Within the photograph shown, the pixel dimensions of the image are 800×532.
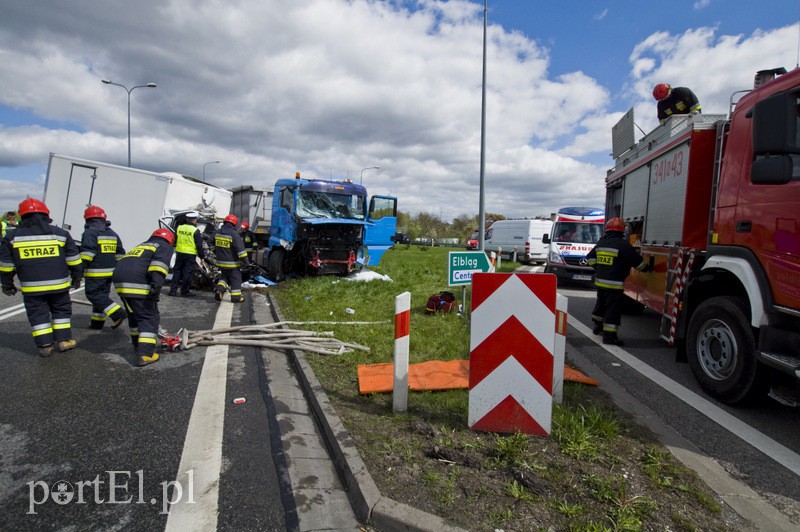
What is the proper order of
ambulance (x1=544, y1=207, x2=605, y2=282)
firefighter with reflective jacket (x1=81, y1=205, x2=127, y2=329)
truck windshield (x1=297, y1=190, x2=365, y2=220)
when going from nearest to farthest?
1. firefighter with reflective jacket (x1=81, y1=205, x2=127, y2=329)
2. truck windshield (x1=297, y1=190, x2=365, y2=220)
3. ambulance (x1=544, y1=207, x2=605, y2=282)

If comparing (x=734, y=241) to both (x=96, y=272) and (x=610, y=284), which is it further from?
(x=96, y=272)

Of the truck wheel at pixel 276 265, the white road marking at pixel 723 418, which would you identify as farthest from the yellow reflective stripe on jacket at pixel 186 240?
the white road marking at pixel 723 418

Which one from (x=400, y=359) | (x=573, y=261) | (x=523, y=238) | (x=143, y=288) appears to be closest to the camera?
(x=400, y=359)

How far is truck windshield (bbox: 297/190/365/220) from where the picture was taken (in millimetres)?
11242

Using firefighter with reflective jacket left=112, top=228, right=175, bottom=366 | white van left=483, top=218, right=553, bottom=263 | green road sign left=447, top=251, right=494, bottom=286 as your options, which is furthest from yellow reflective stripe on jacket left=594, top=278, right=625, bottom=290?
white van left=483, top=218, right=553, bottom=263

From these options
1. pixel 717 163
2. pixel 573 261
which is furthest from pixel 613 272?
pixel 573 261

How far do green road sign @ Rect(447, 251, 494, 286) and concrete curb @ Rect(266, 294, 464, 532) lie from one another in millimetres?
3318

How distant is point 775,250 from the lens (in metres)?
3.43

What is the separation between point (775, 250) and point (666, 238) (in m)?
2.44

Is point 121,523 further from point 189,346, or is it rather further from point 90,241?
point 90,241

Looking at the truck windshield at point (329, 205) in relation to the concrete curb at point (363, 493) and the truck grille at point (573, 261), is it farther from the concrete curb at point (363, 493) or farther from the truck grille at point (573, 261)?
the concrete curb at point (363, 493)

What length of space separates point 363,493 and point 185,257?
8.54m

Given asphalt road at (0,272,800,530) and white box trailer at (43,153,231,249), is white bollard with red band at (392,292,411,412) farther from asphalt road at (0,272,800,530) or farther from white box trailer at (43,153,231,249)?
white box trailer at (43,153,231,249)

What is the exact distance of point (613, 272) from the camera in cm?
604
